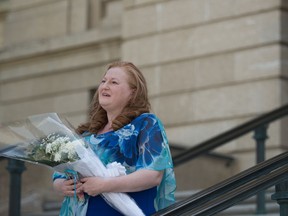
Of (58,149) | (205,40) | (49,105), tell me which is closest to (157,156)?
(58,149)

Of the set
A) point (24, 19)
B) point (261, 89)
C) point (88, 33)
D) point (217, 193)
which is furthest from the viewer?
point (24, 19)

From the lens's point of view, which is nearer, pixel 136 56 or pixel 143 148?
pixel 143 148

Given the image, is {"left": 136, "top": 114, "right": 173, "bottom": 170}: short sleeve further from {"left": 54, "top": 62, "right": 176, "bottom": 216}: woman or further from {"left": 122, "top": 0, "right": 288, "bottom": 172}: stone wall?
{"left": 122, "top": 0, "right": 288, "bottom": 172}: stone wall

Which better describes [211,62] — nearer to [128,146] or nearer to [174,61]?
[174,61]

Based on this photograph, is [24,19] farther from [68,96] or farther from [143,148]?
[143,148]

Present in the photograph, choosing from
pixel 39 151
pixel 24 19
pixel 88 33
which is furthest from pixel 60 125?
pixel 24 19

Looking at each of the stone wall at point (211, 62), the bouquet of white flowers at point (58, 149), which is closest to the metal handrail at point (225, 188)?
the bouquet of white flowers at point (58, 149)

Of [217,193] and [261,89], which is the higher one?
[261,89]

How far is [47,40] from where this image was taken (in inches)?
561

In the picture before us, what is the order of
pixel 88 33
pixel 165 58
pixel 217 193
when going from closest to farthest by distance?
pixel 217 193, pixel 165 58, pixel 88 33

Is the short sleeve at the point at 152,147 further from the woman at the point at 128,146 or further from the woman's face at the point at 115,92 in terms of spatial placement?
the woman's face at the point at 115,92

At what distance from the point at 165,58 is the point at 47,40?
2743 mm

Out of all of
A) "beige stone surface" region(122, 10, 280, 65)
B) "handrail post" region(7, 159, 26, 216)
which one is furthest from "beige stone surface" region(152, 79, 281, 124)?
"handrail post" region(7, 159, 26, 216)

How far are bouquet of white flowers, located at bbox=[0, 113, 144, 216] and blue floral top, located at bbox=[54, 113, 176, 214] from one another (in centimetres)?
8
